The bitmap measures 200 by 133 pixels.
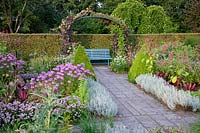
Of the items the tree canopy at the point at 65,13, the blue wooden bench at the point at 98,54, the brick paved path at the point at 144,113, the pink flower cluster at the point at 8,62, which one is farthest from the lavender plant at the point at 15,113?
the tree canopy at the point at 65,13

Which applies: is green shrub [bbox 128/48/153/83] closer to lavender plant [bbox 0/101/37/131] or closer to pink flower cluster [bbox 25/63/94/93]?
pink flower cluster [bbox 25/63/94/93]

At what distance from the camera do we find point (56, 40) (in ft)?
41.3

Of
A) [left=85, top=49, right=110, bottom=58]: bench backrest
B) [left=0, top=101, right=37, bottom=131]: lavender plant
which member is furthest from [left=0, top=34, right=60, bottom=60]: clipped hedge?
[left=0, top=101, right=37, bottom=131]: lavender plant

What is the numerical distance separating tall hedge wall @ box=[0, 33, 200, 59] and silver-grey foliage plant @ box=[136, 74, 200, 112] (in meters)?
5.56

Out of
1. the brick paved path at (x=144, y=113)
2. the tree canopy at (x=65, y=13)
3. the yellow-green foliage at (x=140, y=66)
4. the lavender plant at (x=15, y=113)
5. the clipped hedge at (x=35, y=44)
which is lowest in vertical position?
the brick paved path at (x=144, y=113)

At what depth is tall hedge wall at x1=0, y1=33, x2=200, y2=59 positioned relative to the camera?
482 inches

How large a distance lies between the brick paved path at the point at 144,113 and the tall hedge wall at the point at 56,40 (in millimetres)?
5743

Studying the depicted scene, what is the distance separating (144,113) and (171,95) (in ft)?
2.23

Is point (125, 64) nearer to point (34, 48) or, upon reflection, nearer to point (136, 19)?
point (34, 48)

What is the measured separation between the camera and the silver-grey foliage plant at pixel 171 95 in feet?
17.1

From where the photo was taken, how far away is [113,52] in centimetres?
1271

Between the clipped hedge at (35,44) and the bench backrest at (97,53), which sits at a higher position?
the clipped hedge at (35,44)

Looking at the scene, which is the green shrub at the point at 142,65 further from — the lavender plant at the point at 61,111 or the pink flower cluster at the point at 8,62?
the lavender plant at the point at 61,111

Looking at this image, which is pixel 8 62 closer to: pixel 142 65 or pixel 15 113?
pixel 15 113
